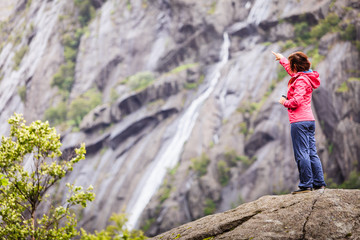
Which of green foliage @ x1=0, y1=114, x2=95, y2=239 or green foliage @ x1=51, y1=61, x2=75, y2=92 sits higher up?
green foliage @ x1=51, y1=61, x2=75, y2=92

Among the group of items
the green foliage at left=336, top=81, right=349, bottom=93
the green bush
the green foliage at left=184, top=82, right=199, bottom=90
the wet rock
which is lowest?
the green foliage at left=336, top=81, right=349, bottom=93

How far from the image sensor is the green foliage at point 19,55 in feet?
188

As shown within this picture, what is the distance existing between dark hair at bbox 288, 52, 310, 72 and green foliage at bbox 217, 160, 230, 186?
23.1 meters

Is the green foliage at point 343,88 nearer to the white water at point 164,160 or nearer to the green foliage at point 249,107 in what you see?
the green foliage at point 249,107

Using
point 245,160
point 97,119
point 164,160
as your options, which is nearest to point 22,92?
point 97,119

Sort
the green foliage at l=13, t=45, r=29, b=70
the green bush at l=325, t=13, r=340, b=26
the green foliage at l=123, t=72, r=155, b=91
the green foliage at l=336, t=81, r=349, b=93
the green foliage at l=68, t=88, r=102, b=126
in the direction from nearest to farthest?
Answer: 1. the green foliage at l=336, t=81, r=349, b=93
2. the green bush at l=325, t=13, r=340, b=26
3. the green foliage at l=123, t=72, r=155, b=91
4. the green foliage at l=68, t=88, r=102, b=126
5. the green foliage at l=13, t=45, r=29, b=70

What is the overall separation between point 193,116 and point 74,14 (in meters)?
33.9


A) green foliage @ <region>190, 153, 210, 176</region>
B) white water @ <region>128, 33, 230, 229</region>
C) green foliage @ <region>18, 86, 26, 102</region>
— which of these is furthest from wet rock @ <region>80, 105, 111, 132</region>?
green foliage @ <region>190, 153, 210, 176</region>

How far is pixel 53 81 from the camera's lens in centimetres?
5669

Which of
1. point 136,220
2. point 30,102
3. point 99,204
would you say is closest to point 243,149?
point 136,220

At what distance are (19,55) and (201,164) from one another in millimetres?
39487

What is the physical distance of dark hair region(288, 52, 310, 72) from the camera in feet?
26.4

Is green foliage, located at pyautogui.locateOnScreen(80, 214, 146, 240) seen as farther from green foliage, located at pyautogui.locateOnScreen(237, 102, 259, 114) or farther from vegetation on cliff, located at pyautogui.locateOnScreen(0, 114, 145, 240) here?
green foliage, located at pyautogui.locateOnScreen(237, 102, 259, 114)

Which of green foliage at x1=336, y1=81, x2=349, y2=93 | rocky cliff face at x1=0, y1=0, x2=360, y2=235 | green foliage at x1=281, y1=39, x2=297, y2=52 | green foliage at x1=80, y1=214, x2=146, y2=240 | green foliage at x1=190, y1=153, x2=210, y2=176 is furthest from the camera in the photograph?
green foliage at x1=281, y1=39, x2=297, y2=52
